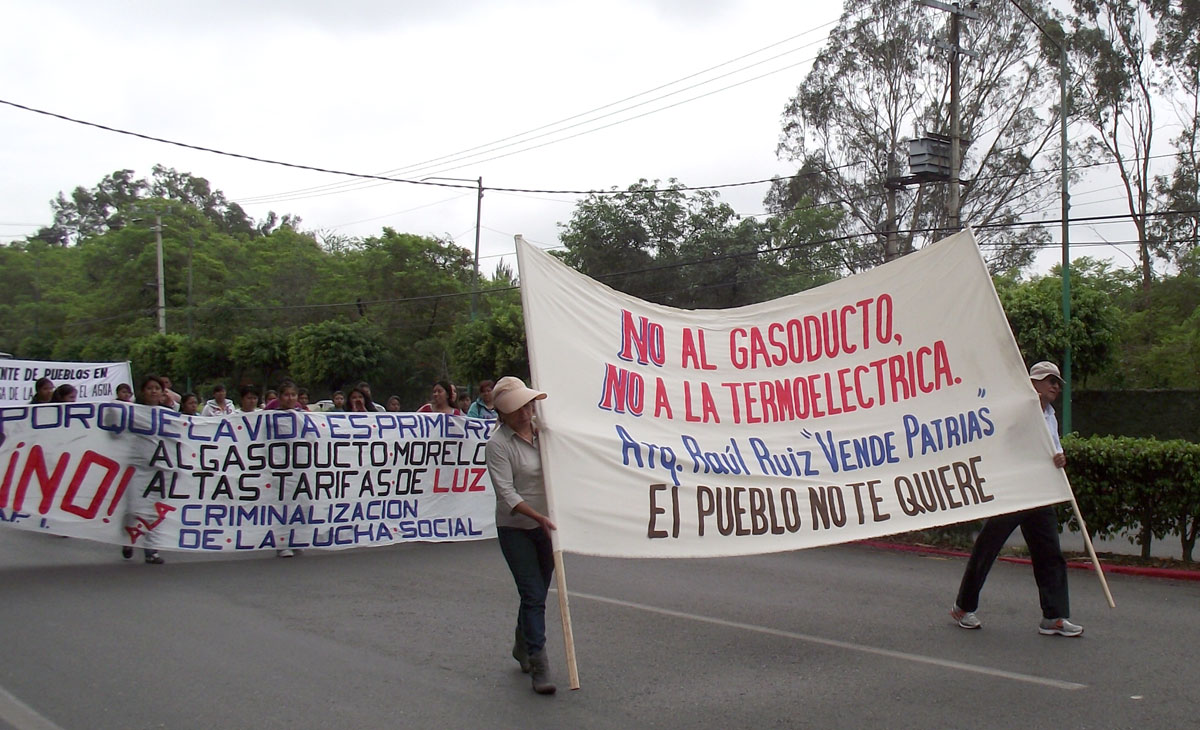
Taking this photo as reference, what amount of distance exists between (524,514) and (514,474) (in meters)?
0.28

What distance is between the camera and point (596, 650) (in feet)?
21.2

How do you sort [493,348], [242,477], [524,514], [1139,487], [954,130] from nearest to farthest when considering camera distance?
[524,514], [1139,487], [242,477], [954,130], [493,348]

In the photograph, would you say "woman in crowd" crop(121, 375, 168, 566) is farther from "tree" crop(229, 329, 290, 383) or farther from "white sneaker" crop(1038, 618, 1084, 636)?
"tree" crop(229, 329, 290, 383)

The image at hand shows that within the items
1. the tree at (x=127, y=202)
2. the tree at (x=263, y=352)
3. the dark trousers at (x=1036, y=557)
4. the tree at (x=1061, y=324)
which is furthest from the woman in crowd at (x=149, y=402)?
the tree at (x=127, y=202)

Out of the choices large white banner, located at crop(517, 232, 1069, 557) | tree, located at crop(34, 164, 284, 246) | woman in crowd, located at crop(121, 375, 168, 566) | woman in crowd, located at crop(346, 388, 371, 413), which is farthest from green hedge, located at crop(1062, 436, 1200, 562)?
tree, located at crop(34, 164, 284, 246)

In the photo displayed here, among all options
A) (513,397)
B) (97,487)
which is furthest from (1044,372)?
(97,487)

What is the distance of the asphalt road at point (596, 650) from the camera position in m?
5.12

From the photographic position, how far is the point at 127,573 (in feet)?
30.6

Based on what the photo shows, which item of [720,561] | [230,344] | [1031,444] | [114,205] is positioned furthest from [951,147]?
[114,205]

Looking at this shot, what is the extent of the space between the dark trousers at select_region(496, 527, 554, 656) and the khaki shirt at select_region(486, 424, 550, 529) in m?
0.08

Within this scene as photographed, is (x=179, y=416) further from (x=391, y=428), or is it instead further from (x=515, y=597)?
(x=515, y=597)

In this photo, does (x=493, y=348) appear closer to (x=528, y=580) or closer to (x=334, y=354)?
(x=334, y=354)

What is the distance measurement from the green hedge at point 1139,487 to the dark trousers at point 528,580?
682cm

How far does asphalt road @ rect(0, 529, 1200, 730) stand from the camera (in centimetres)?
512
